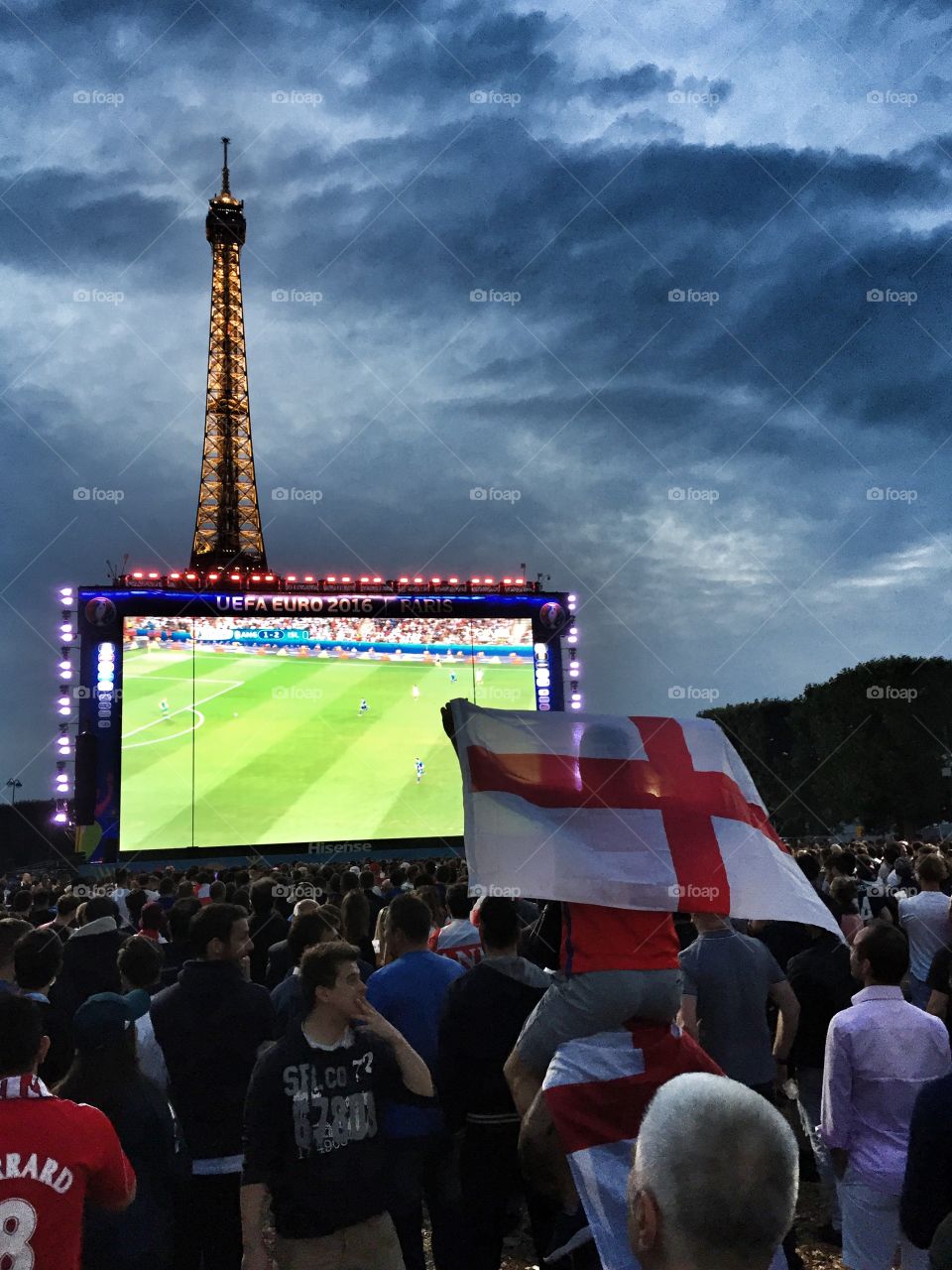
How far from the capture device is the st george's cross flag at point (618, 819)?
3211 mm

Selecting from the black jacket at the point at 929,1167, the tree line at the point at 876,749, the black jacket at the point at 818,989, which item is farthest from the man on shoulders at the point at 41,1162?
the tree line at the point at 876,749

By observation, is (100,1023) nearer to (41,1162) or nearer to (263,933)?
(41,1162)

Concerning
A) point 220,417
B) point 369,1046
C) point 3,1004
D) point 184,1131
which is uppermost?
point 220,417

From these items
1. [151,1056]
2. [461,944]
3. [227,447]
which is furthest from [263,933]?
[227,447]

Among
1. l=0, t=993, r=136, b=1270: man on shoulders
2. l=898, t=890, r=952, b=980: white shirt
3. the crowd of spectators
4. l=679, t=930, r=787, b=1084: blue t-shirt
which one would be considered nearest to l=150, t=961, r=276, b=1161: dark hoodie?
the crowd of spectators

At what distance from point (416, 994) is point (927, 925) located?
4.18 metres

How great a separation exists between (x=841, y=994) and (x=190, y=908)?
4531 mm

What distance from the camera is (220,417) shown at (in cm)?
6116

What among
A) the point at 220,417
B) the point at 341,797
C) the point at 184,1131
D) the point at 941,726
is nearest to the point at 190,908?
the point at 184,1131

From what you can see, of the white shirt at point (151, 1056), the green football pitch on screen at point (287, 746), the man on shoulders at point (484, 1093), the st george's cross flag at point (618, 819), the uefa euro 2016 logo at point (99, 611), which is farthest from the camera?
the green football pitch on screen at point (287, 746)

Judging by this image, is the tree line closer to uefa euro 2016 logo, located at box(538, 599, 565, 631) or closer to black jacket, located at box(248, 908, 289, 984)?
uefa euro 2016 logo, located at box(538, 599, 565, 631)

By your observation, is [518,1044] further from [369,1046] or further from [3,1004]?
[3,1004]

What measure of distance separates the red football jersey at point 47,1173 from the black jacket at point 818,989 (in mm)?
4426

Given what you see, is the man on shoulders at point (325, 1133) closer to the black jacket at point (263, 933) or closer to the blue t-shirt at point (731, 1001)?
the blue t-shirt at point (731, 1001)
